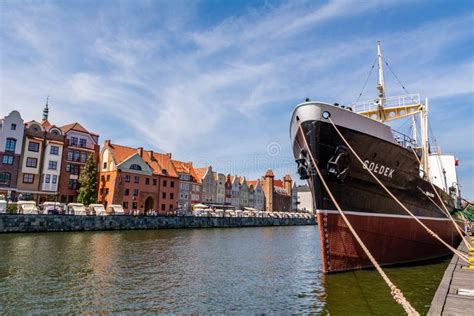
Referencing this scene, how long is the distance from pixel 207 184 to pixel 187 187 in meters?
7.52

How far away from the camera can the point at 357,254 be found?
1581cm

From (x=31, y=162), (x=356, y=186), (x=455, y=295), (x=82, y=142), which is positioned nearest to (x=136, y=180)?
(x=82, y=142)

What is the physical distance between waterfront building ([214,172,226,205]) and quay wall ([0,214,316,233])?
17.6 meters

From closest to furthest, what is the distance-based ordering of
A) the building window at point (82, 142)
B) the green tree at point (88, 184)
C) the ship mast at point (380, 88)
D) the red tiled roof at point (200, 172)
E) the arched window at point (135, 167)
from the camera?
the ship mast at point (380, 88) < the green tree at point (88, 184) < the building window at point (82, 142) < the arched window at point (135, 167) < the red tiled roof at point (200, 172)

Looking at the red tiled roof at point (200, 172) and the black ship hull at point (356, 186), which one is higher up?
the red tiled roof at point (200, 172)

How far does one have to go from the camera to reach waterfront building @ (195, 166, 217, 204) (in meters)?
84.8

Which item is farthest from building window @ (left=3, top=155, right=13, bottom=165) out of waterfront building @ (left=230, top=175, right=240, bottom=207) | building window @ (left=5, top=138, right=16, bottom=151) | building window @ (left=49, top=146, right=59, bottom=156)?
waterfront building @ (left=230, top=175, right=240, bottom=207)

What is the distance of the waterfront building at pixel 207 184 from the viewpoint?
84750mm

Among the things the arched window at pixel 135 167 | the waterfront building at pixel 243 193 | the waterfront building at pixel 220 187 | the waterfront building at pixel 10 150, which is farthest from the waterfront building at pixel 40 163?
the waterfront building at pixel 243 193

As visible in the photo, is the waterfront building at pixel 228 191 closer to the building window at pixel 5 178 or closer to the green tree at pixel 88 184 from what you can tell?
the green tree at pixel 88 184

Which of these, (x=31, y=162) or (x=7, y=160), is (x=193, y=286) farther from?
(x=31, y=162)

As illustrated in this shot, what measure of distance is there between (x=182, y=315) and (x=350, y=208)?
904cm

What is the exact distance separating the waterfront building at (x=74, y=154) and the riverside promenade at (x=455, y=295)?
58488 millimetres

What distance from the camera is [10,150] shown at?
51031 mm
